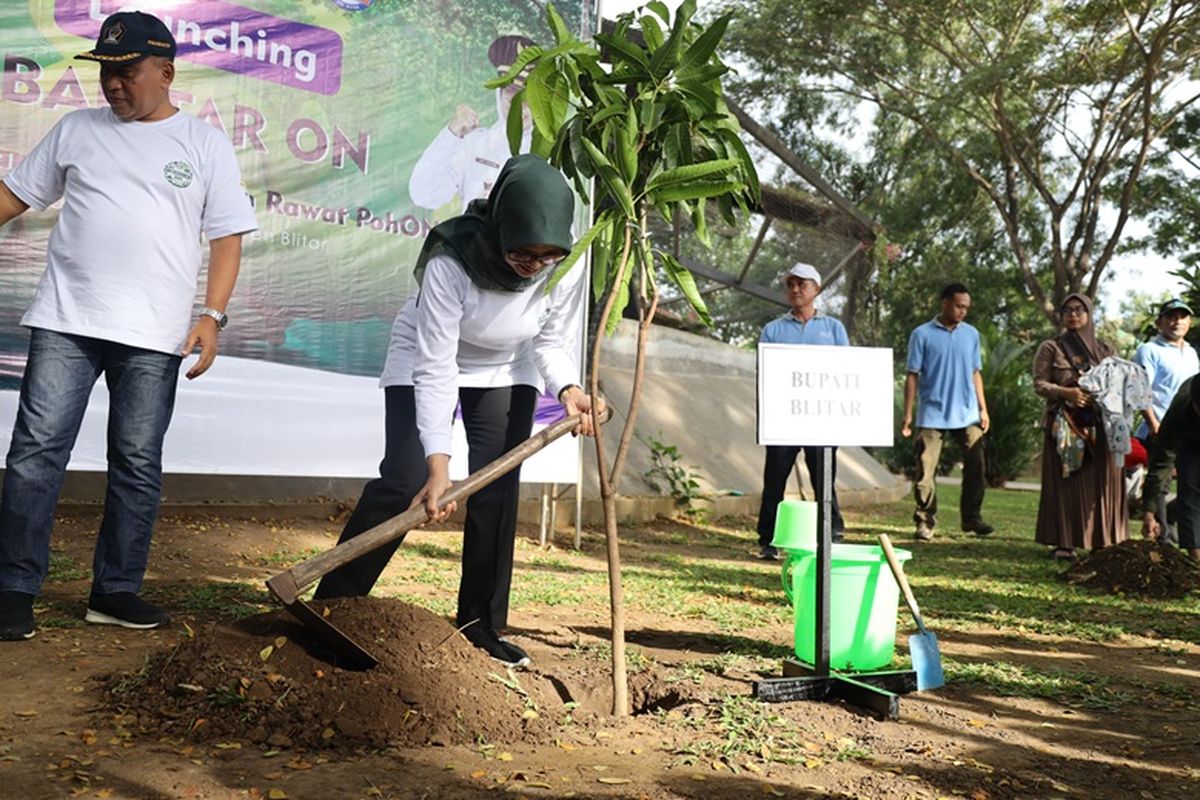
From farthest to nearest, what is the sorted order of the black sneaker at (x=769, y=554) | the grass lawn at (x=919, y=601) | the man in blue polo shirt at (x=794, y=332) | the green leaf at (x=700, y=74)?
the black sneaker at (x=769, y=554)
the man in blue polo shirt at (x=794, y=332)
the grass lawn at (x=919, y=601)
the green leaf at (x=700, y=74)

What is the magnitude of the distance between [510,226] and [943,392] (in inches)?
239

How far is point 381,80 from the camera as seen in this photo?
20.7ft

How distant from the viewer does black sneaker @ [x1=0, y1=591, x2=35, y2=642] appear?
3.64 metres

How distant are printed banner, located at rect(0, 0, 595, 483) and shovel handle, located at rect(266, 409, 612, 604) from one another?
110 inches

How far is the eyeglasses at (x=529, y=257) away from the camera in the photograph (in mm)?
3334

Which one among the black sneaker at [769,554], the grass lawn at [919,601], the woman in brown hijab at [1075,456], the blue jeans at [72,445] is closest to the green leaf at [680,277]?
the grass lawn at [919,601]

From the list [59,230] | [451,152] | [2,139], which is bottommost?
[59,230]

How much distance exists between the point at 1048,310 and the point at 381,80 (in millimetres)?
15820

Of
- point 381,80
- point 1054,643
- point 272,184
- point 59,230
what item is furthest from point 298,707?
point 381,80

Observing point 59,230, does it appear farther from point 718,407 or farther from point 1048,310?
point 1048,310

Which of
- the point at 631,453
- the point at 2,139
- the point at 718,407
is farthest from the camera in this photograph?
the point at 718,407

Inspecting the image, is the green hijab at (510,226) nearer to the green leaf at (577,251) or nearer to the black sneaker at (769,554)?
the green leaf at (577,251)

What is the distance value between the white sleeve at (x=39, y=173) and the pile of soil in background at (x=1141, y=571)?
544 cm

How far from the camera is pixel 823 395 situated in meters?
3.79
